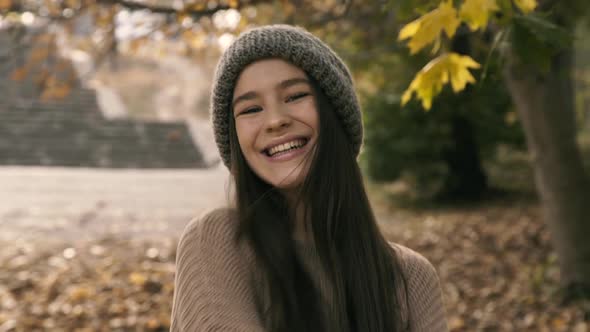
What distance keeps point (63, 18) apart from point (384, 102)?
586cm

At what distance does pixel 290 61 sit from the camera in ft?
5.42

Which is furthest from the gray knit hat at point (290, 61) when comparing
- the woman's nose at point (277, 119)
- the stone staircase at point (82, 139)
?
the stone staircase at point (82, 139)

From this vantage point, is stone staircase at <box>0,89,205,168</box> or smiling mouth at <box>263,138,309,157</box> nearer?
smiling mouth at <box>263,138,309,157</box>

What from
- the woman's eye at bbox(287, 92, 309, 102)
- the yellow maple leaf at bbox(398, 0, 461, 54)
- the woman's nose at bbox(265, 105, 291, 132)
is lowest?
the woman's nose at bbox(265, 105, 291, 132)

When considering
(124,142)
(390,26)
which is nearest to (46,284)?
(390,26)

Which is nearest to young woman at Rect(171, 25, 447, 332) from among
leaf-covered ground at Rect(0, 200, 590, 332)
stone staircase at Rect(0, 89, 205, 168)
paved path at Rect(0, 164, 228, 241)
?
leaf-covered ground at Rect(0, 200, 590, 332)

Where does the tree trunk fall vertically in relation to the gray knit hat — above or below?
below

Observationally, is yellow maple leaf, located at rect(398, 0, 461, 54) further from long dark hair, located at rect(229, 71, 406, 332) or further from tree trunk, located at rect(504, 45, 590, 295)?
tree trunk, located at rect(504, 45, 590, 295)

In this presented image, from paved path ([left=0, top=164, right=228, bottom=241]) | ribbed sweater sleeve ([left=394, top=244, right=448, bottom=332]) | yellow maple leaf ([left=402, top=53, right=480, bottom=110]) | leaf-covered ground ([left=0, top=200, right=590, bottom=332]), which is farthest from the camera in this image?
paved path ([left=0, top=164, right=228, bottom=241])

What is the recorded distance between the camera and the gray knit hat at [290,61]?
1.63 m

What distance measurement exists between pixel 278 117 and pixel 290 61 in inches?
6.0

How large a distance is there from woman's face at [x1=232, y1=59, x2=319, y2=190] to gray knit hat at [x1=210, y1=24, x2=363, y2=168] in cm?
3

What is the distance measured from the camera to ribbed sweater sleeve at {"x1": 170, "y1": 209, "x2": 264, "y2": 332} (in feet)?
4.93

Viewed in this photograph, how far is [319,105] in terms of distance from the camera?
65.5 inches
